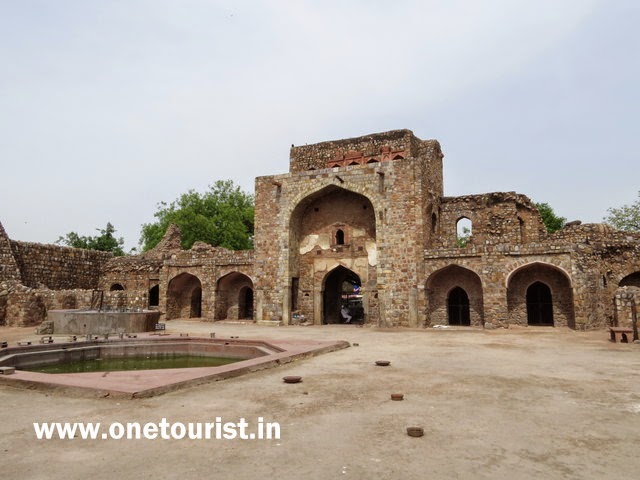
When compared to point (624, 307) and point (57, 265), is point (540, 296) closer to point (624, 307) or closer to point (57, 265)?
point (624, 307)

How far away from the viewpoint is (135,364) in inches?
331

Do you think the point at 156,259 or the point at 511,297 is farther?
the point at 156,259

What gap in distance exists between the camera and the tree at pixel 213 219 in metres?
36.4

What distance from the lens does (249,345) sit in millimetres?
9453

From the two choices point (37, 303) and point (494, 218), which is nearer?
point (37, 303)

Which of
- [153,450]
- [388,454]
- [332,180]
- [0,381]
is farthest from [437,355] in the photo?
[332,180]

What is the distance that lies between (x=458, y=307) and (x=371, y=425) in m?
15.0

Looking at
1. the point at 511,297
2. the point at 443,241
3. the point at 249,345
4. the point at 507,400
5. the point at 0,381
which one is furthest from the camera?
the point at 443,241

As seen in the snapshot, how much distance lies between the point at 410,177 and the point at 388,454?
14.8 meters

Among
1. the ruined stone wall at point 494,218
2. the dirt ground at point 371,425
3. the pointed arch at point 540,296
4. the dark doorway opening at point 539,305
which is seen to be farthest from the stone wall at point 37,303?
the dark doorway opening at point 539,305

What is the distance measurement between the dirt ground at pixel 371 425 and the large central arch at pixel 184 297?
628 inches

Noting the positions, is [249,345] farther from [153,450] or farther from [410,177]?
[410,177]

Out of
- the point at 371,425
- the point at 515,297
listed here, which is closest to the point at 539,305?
the point at 515,297

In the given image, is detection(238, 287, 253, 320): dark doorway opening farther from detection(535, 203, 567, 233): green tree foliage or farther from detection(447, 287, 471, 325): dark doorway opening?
detection(535, 203, 567, 233): green tree foliage
